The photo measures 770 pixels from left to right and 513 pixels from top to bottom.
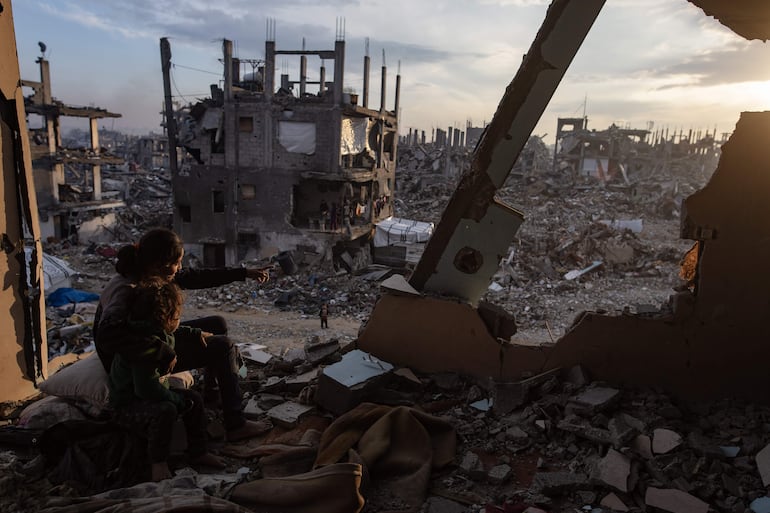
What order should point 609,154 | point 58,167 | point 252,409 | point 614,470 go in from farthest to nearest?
point 609,154 → point 58,167 → point 252,409 → point 614,470

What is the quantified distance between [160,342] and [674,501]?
3.01 meters

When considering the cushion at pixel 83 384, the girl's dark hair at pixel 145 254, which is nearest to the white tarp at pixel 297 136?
the cushion at pixel 83 384

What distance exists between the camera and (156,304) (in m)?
2.91

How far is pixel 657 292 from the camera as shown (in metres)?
16.8

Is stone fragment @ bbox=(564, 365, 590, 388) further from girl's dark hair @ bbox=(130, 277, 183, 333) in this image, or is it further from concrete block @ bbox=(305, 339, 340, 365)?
girl's dark hair @ bbox=(130, 277, 183, 333)

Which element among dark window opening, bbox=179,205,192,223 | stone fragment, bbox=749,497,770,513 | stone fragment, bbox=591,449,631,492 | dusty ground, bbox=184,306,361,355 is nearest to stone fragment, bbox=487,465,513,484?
stone fragment, bbox=591,449,631,492

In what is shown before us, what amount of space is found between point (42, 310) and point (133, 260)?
6.60 feet

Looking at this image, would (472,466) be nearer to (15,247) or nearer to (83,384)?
(83,384)

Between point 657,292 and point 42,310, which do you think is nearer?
point 42,310

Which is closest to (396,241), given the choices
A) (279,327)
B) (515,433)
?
(279,327)

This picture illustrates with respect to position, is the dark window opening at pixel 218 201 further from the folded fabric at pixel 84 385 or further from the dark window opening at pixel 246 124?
the folded fabric at pixel 84 385

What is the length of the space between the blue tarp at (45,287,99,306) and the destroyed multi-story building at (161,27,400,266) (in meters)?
8.42

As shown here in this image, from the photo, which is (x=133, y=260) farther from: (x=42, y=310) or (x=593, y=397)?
(x=593, y=397)

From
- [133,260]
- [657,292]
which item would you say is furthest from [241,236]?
[133,260]
